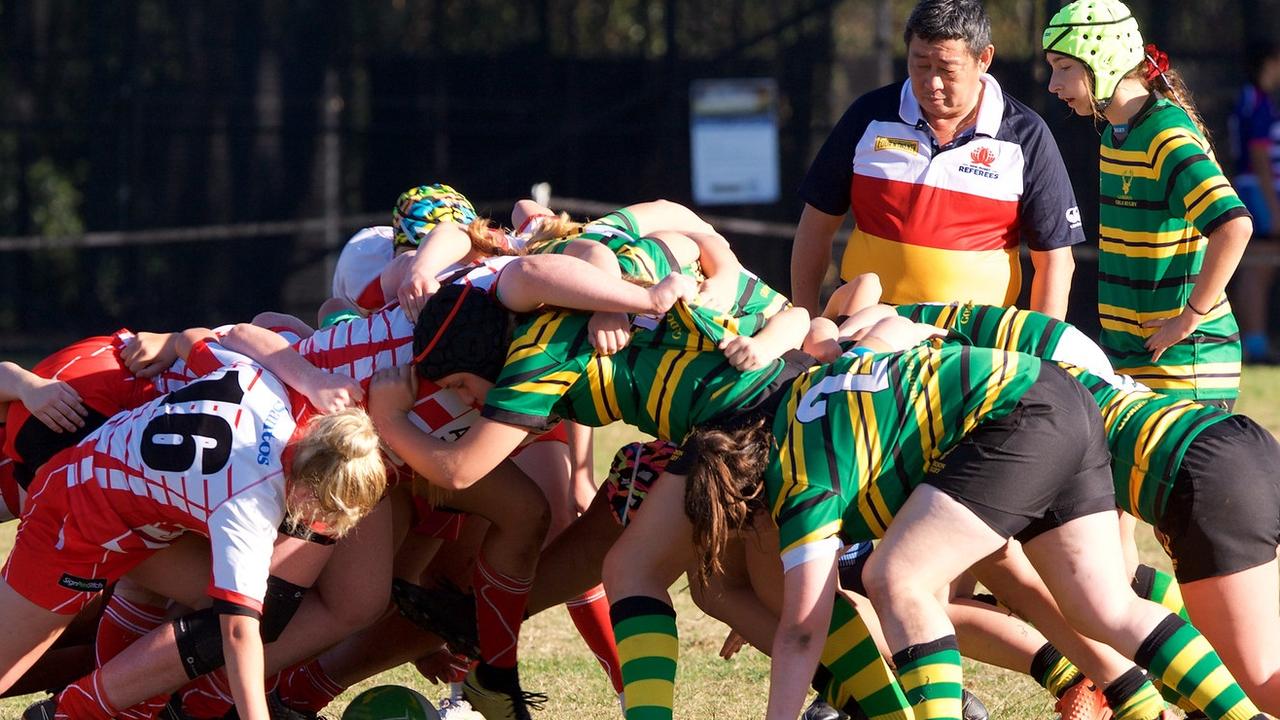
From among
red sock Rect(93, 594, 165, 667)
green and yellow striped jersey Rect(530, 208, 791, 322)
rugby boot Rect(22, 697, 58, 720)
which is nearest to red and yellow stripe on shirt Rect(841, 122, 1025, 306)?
green and yellow striped jersey Rect(530, 208, 791, 322)

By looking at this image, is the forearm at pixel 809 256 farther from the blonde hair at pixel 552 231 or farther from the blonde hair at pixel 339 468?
the blonde hair at pixel 339 468

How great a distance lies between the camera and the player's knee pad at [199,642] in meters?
3.72

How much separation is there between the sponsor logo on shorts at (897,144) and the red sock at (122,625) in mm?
2347

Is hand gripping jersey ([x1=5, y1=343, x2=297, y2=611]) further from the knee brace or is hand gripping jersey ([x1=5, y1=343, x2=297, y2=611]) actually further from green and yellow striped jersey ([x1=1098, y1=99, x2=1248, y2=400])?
green and yellow striped jersey ([x1=1098, y1=99, x2=1248, y2=400])

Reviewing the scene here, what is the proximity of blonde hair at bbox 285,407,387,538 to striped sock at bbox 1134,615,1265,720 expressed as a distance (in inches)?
66.1

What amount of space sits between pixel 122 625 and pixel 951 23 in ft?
8.81

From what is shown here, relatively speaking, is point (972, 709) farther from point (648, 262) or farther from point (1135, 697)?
point (648, 262)

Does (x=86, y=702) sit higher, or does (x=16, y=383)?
(x=16, y=383)

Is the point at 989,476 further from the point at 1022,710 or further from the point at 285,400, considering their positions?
the point at 285,400

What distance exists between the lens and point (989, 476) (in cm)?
337

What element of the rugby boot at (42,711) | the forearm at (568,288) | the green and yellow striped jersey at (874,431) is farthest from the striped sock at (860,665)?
the rugby boot at (42,711)

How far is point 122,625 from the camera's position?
4.01 meters

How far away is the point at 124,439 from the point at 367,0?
28.2 ft

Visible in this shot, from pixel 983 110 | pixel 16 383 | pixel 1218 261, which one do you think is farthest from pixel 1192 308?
pixel 16 383
